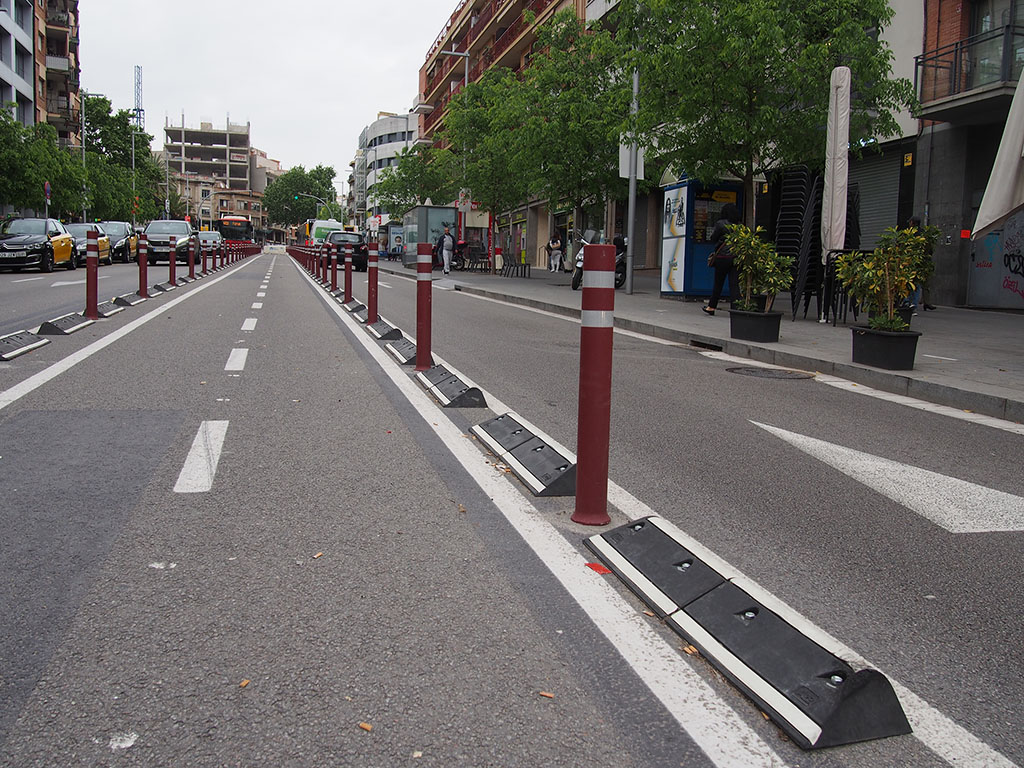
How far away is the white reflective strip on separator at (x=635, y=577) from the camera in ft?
10.2

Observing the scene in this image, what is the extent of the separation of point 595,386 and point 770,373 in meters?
6.18

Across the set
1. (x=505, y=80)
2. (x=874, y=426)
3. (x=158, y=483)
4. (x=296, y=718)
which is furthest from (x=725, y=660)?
(x=505, y=80)

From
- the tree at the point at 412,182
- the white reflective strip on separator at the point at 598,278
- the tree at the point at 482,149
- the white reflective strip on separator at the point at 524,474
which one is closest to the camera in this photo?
the white reflective strip on separator at the point at 598,278

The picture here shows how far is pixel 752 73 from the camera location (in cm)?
1582

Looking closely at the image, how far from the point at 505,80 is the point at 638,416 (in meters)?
29.1

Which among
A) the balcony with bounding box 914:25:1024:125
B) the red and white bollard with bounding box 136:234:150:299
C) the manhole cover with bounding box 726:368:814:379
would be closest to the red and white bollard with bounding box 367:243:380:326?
the red and white bollard with bounding box 136:234:150:299

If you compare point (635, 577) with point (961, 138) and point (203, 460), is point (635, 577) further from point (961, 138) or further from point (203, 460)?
point (961, 138)

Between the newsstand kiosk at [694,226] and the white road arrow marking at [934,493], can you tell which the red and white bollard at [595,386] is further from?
the newsstand kiosk at [694,226]

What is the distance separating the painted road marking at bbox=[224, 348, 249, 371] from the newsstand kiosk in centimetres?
1191

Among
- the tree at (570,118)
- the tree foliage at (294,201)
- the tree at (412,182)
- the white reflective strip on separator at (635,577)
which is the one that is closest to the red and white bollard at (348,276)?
the tree at (570,118)

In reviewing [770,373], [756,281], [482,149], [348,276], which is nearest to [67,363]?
[770,373]

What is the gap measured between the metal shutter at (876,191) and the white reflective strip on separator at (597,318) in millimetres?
18663

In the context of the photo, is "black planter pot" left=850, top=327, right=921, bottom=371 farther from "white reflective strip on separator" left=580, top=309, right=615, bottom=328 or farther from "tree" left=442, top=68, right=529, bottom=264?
"tree" left=442, top=68, right=529, bottom=264

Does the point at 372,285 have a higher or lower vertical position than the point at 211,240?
lower
